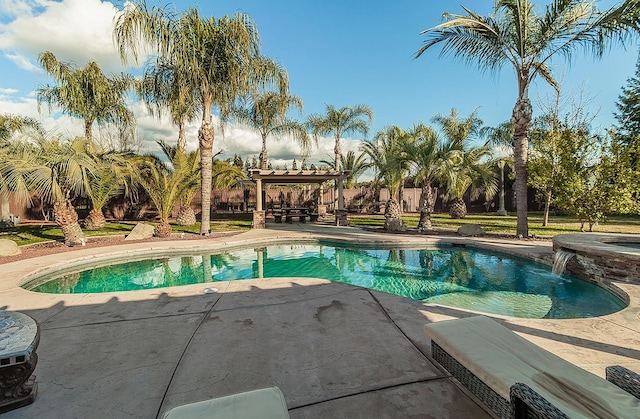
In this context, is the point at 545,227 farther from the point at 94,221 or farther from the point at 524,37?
the point at 94,221

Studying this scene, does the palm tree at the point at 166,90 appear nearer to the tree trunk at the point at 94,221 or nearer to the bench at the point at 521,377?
the tree trunk at the point at 94,221

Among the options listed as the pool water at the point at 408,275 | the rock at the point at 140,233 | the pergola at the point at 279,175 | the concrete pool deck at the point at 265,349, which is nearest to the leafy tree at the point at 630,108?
the pergola at the point at 279,175

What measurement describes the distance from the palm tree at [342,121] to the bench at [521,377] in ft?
58.1

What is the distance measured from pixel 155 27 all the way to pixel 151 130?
15.8m

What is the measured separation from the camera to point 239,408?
1.55 m

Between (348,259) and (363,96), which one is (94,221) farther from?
(363,96)

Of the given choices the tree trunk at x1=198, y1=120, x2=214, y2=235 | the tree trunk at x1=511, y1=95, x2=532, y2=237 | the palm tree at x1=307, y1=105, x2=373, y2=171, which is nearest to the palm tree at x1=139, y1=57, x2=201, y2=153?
the tree trunk at x1=198, y1=120, x2=214, y2=235

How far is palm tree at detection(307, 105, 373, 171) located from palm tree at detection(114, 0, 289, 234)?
760 centimetres

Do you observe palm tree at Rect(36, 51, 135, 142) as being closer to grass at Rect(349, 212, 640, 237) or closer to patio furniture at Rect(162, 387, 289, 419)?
grass at Rect(349, 212, 640, 237)

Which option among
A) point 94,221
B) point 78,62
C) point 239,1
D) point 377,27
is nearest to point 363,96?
point 377,27

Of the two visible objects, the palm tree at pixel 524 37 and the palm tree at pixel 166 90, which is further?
the palm tree at pixel 166 90

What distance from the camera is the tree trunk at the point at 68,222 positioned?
30.5 feet

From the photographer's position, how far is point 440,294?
593 cm

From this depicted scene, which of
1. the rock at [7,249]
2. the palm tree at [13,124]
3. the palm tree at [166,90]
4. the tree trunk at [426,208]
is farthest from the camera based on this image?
the palm tree at [13,124]
